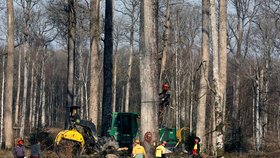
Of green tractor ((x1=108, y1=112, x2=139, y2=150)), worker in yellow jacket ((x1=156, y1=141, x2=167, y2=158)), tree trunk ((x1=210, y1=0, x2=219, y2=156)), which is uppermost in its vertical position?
tree trunk ((x1=210, y1=0, x2=219, y2=156))

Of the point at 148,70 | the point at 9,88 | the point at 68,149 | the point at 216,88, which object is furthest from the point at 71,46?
the point at 148,70

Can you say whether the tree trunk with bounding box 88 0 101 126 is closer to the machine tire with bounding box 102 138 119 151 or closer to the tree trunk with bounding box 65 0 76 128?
the machine tire with bounding box 102 138 119 151

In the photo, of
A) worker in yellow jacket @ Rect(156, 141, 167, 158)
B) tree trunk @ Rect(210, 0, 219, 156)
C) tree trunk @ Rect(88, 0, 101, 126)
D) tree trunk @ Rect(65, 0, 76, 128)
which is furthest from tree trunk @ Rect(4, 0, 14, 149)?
tree trunk @ Rect(210, 0, 219, 156)

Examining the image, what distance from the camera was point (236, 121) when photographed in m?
44.1

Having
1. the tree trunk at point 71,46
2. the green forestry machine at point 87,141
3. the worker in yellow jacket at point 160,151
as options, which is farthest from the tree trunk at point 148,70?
the tree trunk at point 71,46

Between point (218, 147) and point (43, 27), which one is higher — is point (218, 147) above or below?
below

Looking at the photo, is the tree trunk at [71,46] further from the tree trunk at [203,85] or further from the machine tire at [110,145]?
the machine tire at [110,145]

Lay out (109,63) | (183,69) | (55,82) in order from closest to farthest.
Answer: (109,63) → (183,69) → (55,82)

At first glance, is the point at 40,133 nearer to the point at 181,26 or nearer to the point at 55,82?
the point at 181,26

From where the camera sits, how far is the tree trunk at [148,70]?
1253 centimetres

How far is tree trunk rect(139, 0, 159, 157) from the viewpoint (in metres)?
12.5

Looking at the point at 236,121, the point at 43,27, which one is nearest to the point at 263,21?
the point at 236,121

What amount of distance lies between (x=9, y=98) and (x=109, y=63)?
771cm

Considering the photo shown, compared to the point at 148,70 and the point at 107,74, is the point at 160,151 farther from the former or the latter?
the point at 148,70
